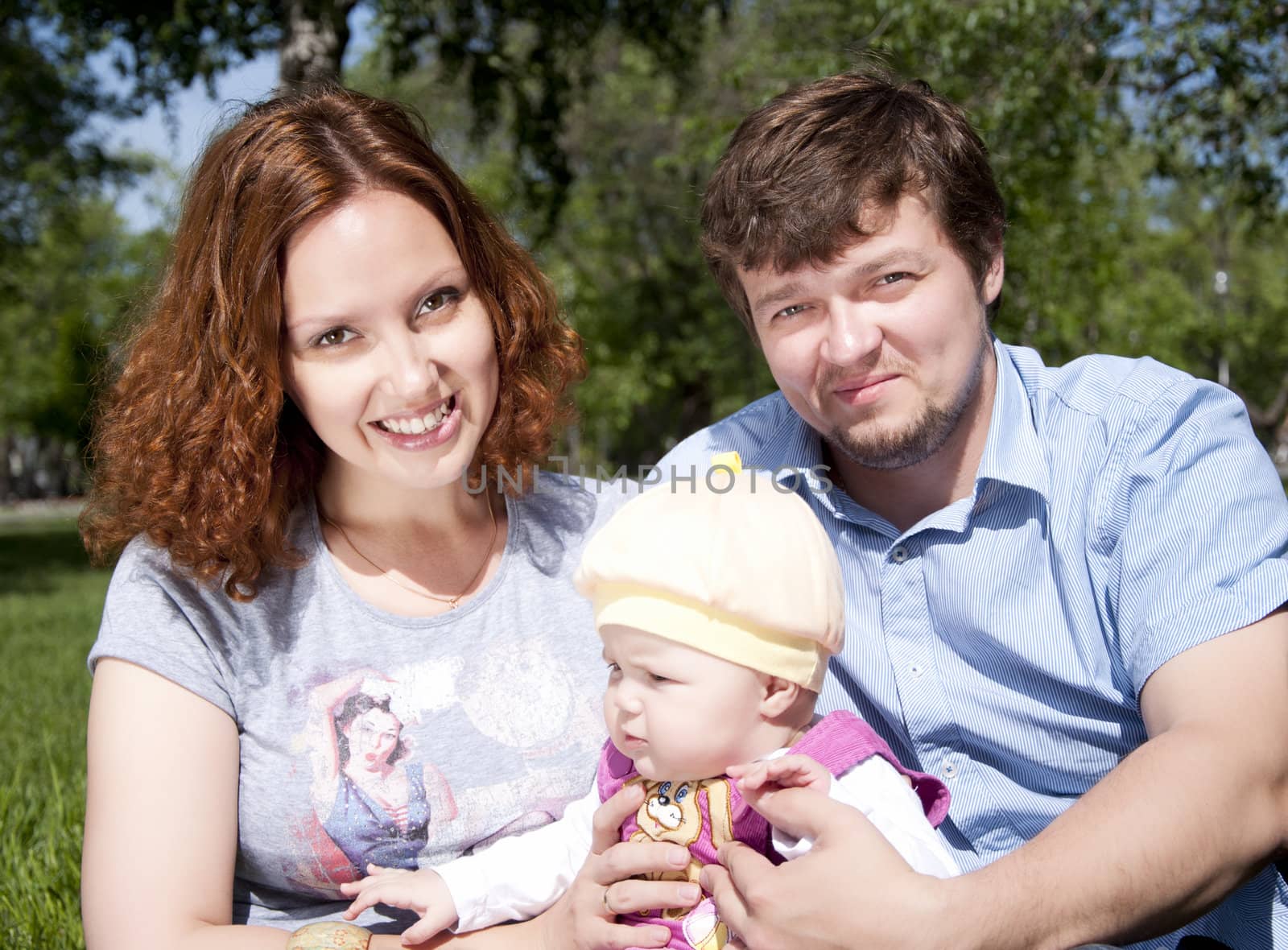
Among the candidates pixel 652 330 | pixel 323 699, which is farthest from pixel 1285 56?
pixel 652 330

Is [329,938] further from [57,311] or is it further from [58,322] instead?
[58,322]

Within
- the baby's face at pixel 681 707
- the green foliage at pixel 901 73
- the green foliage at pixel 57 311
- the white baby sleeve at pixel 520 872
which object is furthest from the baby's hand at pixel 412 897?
the green foliage at pixel 57 311

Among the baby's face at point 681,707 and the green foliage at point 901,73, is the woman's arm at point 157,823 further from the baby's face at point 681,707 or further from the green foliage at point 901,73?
the green foliage at point 901,73

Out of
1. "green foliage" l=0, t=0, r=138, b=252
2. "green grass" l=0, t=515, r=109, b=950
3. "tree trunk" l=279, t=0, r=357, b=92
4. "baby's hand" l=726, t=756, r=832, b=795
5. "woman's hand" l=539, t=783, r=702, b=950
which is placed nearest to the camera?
"baby's hand" l=726, t=756, r=832, b=795

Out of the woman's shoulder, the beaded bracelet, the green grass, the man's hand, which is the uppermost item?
the woman's shoulder

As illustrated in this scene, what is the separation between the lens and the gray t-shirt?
2299 millimetres

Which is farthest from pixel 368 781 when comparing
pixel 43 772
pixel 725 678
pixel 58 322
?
pixel 58 322

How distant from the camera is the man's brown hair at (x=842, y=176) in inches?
96.1

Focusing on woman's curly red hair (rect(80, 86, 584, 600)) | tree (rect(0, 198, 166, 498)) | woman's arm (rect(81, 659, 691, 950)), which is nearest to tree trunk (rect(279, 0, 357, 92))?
woman's curly red hair (rect(80, 86, 584, 600))

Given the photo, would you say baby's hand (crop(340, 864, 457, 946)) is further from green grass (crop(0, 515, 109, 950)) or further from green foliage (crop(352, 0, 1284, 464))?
green foliage (crop(352, 0, 1284, 464))

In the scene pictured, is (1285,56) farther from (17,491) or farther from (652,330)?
(17,491)

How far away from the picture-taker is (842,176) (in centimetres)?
247

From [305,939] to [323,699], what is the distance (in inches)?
18.7

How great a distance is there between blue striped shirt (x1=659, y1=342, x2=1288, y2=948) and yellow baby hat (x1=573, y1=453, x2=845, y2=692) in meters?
0.46
